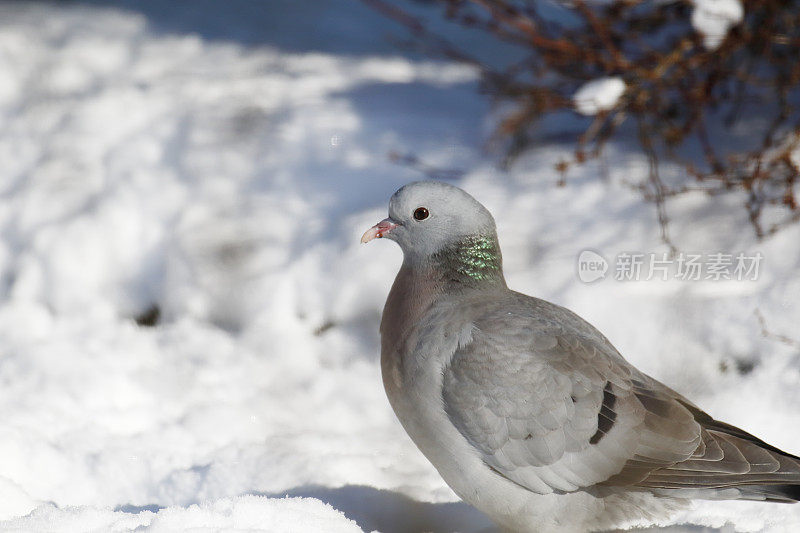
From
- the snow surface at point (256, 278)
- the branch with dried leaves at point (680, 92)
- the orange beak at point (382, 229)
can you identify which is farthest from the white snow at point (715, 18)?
the orange beak at point (382, 229)

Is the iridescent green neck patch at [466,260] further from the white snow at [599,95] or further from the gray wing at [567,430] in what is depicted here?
the white snow at [599,95]

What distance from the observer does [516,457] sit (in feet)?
6.04

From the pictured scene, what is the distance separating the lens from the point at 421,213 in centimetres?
200

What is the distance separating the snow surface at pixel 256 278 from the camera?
232cm

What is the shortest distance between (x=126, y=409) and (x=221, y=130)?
153 cm

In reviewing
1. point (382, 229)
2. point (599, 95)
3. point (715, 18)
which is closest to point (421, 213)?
point (382, 229)

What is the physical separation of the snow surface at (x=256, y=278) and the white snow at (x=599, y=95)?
0.35m

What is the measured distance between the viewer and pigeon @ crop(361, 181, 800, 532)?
1836mm

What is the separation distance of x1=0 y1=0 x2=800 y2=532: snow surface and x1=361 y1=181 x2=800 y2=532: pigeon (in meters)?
0.27

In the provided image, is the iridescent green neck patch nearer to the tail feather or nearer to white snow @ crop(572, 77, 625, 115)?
the tail feather

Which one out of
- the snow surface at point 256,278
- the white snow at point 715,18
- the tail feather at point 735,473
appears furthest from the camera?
the white snow at point 715,18

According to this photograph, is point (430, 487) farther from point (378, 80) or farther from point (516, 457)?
point (378, 80)

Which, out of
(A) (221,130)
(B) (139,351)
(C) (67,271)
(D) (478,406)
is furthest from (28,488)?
(A) (221,130)

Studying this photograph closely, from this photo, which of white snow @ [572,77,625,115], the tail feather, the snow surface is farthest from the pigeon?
white snow @ [572,77,625,115]
